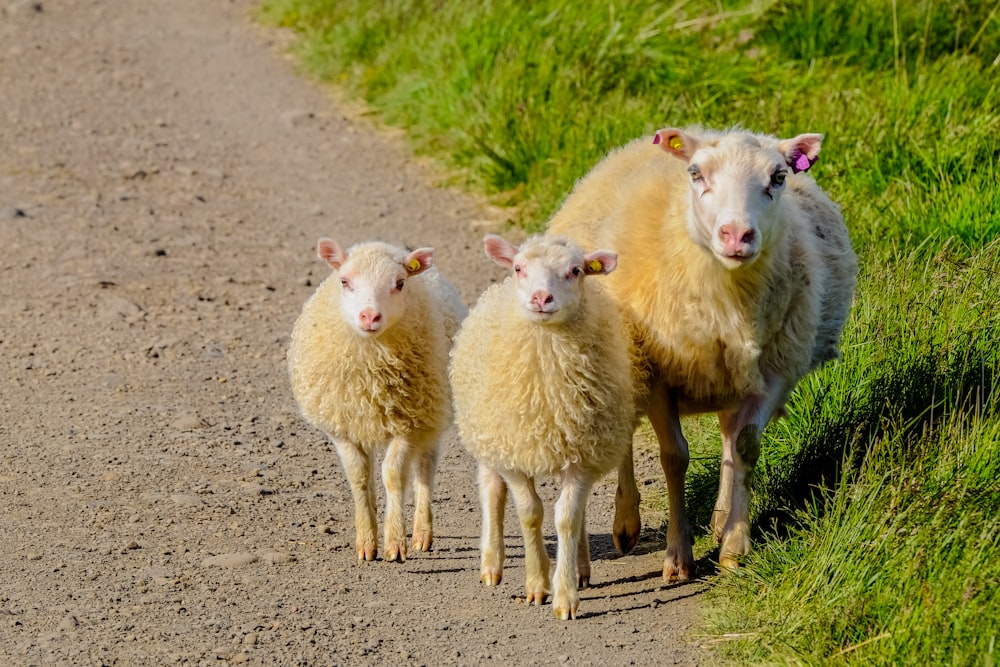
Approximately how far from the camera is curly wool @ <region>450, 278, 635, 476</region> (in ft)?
17.7

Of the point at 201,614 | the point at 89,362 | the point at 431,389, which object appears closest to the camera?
the point at 201,614

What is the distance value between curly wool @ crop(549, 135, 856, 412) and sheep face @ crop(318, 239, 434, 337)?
0.83 meters

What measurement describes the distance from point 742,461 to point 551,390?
0.92m

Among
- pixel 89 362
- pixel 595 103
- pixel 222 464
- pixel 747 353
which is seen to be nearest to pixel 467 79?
pixel 595 103

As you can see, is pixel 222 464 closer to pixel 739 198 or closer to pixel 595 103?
pixel 739 198

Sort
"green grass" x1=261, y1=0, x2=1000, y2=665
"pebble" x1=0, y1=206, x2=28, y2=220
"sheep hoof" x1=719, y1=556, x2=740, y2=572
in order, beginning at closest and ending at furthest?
"green grass" x1=261, y1=0, x2=1000, y2=665 → "sheep hoof" x1=719, y1=556, x2=740, y2=572 → "pebble" x1=0, y1=206, x2=28, y2=220

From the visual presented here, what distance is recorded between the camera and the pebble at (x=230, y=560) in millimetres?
5859

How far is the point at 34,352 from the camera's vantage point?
810cm

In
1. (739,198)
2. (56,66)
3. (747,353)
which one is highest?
(739,198)

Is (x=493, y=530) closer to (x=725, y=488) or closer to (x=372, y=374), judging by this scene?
(x=372, y=374)

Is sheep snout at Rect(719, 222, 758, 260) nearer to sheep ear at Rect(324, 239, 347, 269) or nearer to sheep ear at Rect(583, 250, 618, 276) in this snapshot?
sheep ear at Rect(583, 250, 618, 276)

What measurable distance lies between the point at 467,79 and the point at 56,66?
4.75m

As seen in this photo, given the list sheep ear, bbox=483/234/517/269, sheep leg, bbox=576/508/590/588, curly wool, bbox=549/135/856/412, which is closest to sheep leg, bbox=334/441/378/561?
sheep leg, bbox=576/508/590/588

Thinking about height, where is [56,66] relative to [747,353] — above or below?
below
